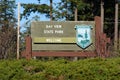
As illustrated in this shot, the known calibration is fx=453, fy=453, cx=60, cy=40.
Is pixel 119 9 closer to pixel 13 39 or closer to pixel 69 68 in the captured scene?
pixel 13 39

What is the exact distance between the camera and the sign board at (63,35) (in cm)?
1628

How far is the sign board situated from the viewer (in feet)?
53.4

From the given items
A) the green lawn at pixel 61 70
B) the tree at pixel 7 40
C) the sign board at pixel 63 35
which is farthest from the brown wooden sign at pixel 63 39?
the tree at pixel 7 40

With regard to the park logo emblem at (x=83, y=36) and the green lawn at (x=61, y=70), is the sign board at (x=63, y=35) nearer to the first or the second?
the park logo emblem at (x=83, y=36)

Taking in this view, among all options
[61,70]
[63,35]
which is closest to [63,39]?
[63,35]

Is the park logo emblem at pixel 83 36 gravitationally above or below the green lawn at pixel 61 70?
above

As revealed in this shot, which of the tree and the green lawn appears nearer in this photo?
the green lawn

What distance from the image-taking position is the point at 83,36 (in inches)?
640

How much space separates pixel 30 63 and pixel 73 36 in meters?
5.81

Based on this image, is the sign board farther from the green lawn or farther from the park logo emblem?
the green lawn

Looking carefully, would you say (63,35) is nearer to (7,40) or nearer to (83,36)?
(83,36)

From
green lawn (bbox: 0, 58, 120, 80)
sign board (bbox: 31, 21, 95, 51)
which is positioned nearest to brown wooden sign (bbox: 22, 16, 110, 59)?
sign board (bbox: 31, 21, 95, 51)

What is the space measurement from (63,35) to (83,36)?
2.56 ft

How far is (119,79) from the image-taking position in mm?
9719
